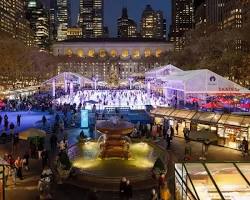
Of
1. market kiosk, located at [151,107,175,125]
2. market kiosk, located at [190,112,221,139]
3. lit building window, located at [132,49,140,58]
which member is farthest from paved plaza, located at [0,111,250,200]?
lit building window, located at [132,49,140,58]

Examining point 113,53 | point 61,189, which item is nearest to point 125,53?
point 113,53

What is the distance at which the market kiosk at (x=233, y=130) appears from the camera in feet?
87.9

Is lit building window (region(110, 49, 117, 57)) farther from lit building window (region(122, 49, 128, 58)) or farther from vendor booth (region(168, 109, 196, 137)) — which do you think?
vendor booth (region(168, 109, 196, 137))

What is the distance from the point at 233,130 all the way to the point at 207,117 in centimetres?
271

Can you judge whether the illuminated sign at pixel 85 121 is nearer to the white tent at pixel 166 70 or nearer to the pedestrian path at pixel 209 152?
the pedestrian path at pixel 209 152

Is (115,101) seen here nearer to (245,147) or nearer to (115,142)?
(245,147)

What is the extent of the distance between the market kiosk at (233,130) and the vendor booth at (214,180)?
1392 centimetres

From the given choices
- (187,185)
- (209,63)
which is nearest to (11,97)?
(209,63)

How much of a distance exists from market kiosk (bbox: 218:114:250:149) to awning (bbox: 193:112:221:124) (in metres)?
0.49

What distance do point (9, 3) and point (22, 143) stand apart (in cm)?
18034

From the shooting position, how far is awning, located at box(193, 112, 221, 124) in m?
29.1

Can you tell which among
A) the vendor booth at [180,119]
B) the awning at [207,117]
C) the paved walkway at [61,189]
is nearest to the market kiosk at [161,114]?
the vendor booth at [180,119]

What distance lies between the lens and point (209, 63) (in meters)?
67.0

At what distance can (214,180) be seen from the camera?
12594 mm
